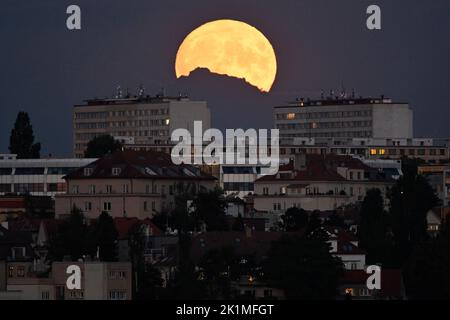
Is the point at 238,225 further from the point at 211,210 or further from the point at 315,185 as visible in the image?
the point at 315,185

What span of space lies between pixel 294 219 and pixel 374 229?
32.8 ft

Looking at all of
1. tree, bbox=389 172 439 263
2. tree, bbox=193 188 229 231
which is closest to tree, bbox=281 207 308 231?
tree, bbox=193 188 229 231

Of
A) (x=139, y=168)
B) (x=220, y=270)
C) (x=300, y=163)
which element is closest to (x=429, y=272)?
(x=220, y=270)

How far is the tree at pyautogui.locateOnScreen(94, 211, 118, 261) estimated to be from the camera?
468 ft

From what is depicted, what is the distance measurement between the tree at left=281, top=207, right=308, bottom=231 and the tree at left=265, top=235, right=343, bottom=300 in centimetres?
2577

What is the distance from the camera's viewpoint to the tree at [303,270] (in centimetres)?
13050

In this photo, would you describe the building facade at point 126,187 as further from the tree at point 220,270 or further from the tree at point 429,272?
the tree at point 220,270

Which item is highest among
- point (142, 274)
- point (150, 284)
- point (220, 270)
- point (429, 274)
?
point (220, 270)

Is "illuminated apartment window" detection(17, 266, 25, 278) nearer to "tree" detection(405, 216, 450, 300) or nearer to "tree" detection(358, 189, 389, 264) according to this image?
"tree" detection(358, 189, 389, 264)

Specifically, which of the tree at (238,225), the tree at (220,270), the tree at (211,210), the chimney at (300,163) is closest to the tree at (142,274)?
the tree at (220,270)

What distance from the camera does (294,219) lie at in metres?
165

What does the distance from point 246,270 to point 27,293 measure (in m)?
10.4

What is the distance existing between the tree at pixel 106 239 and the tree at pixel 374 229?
1286 cm
